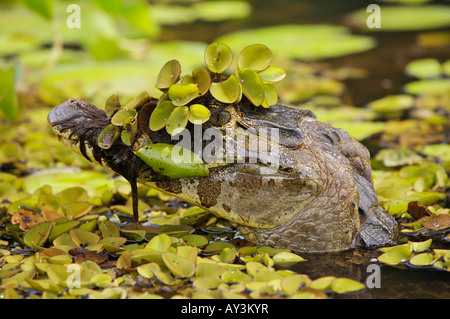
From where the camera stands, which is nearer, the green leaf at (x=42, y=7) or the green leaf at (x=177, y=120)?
the green leaf at (x=177, y=120)

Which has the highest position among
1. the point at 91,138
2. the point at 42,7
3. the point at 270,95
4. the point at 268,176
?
the point at 42,7

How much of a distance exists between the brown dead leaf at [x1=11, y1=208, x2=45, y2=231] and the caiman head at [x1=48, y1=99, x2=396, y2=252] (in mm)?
563

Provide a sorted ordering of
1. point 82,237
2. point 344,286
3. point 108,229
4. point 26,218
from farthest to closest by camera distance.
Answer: point 26,218 < point 108,229 < point 82,237 < point 344,286

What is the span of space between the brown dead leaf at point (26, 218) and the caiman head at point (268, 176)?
22.2 inches

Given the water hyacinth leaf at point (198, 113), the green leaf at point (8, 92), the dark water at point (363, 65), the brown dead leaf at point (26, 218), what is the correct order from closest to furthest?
1. the dark water at point (363, 65)
2. the water hyacinth leaf at point (198, 113)
3. the brown dead leaf at point (26, 218)
4. the green leaf at point (8, 92)

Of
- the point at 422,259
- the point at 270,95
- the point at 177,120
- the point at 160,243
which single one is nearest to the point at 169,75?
the point at 177,120

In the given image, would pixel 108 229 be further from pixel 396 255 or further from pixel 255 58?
pixel 396 255

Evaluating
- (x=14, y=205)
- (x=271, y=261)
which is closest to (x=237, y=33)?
(x=14, y=205)

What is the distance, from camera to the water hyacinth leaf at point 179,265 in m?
2.93

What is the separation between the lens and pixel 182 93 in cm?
310

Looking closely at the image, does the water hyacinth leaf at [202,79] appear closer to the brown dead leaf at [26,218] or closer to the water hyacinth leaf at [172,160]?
the water hyacinth leaf at [172,160]

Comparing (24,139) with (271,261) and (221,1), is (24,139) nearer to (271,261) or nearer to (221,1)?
(271,261)

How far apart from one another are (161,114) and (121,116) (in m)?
0.21

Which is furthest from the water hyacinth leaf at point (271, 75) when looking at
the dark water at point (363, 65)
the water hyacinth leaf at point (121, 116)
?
the dark water at point (363, 65)
